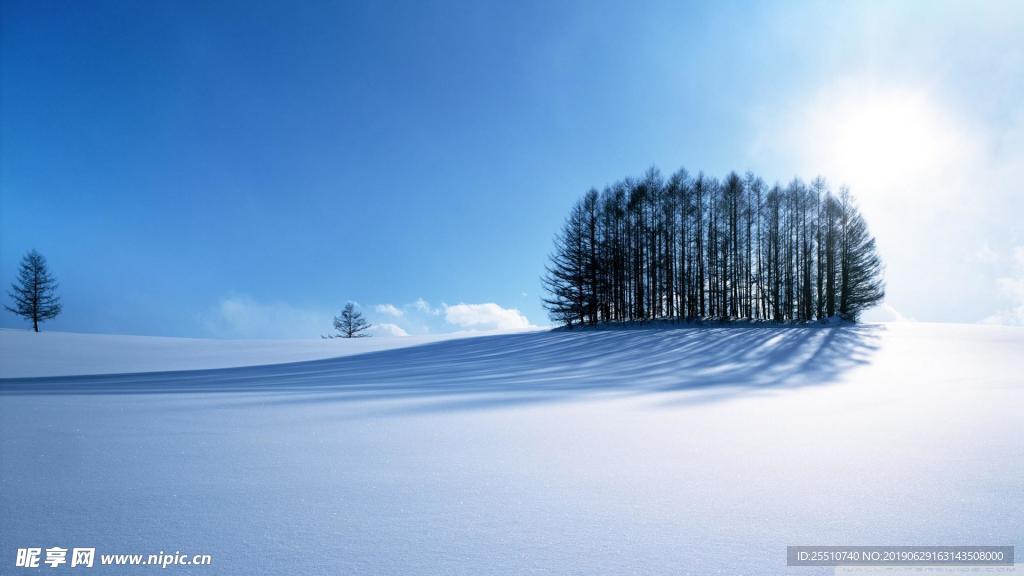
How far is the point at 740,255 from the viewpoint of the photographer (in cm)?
2123

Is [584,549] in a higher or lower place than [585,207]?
lower

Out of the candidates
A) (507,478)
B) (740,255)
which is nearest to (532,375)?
(507,478)

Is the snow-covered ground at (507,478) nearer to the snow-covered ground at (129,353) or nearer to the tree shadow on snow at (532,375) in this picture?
the tree shadow on snow at (532,375)

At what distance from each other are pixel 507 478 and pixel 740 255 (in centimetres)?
2285

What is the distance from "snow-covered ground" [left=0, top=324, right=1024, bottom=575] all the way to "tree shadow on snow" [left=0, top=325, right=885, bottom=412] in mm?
278

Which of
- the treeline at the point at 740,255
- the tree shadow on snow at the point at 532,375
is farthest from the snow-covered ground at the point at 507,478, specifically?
the treeline at the point at 740,255

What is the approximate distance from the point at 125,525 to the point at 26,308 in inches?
1635

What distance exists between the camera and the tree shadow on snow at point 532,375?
4457mm

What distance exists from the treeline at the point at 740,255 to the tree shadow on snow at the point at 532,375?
9599mm

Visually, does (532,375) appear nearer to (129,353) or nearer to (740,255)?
(129,353)

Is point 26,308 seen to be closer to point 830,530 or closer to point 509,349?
point 509,349

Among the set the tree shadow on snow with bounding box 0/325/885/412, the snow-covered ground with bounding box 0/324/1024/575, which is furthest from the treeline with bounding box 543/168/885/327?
the snow-covered ground with bounding box 0/324/1024/575

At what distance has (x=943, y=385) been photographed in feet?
15.9

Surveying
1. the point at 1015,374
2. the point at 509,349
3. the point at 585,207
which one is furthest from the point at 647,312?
the point at 1015,374
